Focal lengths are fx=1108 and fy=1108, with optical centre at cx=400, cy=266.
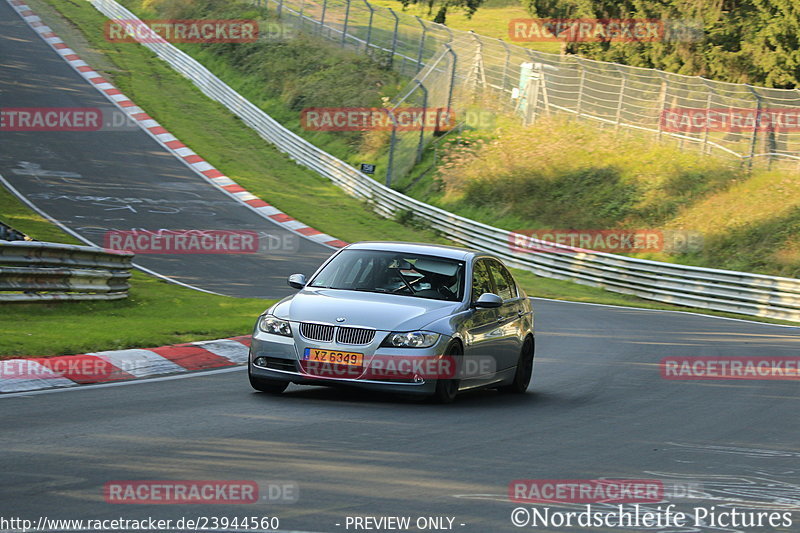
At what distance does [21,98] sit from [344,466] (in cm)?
3917

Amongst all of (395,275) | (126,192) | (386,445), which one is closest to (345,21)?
(126,192)

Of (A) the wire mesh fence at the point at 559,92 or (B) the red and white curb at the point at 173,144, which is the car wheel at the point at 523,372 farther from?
(A) the wire mesh fence at the point at 559,92

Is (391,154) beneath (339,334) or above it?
beneath

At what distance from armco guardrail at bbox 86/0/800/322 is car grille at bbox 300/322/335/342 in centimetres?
1907

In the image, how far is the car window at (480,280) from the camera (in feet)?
34.9

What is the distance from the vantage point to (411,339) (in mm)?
9383

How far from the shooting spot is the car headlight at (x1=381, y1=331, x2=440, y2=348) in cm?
933

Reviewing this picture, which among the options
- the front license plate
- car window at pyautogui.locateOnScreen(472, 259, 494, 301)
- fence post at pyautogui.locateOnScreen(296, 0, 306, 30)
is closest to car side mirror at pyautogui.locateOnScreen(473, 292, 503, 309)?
car window at pyautogui.locateOnScreen(472, 259, 494, 301)

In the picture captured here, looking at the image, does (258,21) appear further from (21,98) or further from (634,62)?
(634,62)

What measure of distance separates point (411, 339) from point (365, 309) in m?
0.52

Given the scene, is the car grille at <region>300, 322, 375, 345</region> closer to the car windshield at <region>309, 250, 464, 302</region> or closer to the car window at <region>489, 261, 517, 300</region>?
the car windshield at <region>309, 250, 464, 302</region>

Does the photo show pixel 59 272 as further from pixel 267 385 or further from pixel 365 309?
pixel 365 309
